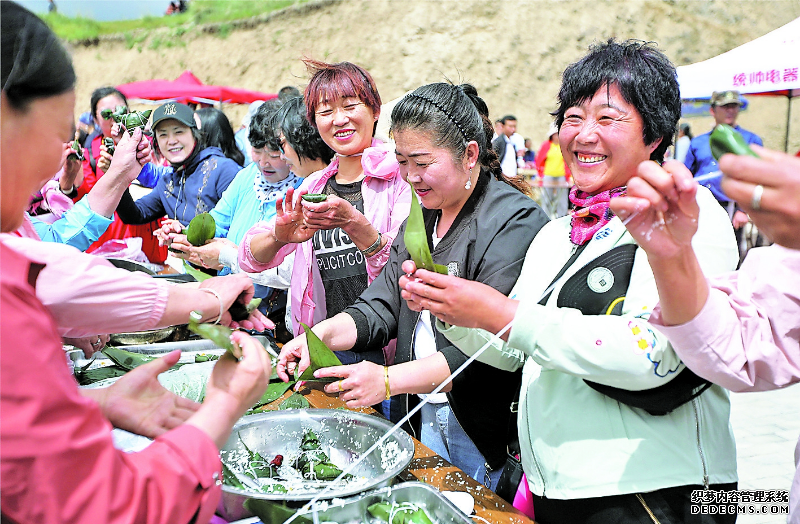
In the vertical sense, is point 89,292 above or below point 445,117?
below

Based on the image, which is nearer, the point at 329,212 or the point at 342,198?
the point at 329,212

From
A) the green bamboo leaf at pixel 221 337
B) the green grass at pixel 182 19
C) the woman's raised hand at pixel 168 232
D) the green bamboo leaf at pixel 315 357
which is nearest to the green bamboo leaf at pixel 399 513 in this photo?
the green bamboo leaf at pixel 315 357

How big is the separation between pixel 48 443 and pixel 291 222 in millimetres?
2014

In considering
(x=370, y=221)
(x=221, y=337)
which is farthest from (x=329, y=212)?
(x=221, y=337)

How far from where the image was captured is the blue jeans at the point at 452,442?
2182 mm

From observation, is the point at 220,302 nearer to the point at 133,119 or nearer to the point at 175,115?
the point at 133,119

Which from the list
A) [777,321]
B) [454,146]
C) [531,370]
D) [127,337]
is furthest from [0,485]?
[127,337]

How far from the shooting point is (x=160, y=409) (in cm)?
130

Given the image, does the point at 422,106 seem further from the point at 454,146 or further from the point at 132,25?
the point at 132,25

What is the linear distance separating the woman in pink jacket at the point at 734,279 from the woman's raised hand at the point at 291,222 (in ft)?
5.76

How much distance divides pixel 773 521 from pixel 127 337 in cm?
376

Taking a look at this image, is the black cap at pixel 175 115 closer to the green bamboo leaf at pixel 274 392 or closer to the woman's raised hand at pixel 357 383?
the green bamboo leaf at pixel 274 392

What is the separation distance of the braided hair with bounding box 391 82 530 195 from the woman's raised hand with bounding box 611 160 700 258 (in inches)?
45.8

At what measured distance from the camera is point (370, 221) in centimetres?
287
